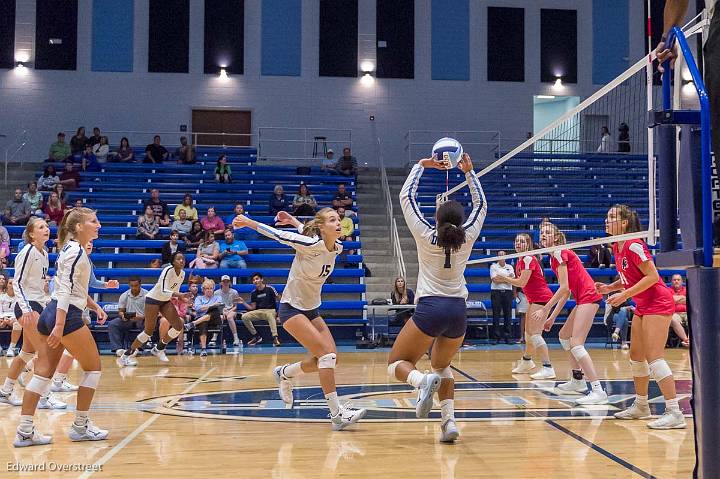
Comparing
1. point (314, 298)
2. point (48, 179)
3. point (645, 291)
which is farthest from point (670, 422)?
point (48, 179)

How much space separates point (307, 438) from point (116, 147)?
17290 millimetres

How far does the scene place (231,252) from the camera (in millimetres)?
15297

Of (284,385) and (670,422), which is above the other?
(284,385)

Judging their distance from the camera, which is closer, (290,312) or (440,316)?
(440,316)

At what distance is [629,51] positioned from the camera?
2309cm

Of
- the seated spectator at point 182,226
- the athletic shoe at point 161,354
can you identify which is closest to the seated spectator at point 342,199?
the seated spectator at point 182,226

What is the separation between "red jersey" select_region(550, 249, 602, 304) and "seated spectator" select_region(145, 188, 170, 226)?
10799 mm

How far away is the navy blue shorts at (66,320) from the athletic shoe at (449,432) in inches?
107

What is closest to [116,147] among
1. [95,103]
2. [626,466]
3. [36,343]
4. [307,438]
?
[95,103]

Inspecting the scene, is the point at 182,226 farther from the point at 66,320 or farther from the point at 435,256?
the point at 435,256

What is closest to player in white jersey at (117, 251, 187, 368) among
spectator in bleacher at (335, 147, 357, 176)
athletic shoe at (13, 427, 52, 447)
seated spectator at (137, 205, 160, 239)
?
seated spectator at (137, 205, 160, 239)

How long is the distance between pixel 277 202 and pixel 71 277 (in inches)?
474

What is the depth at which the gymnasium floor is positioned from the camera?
4574 millimetres

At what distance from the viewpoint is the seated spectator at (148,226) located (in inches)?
637
